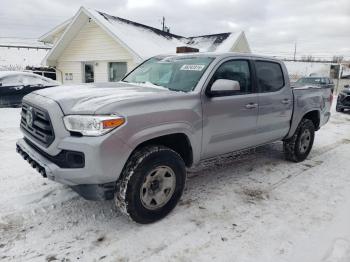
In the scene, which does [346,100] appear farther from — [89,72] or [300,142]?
[89,72]

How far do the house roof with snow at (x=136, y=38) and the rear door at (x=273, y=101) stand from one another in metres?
8.81

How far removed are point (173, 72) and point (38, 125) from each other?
186 cm

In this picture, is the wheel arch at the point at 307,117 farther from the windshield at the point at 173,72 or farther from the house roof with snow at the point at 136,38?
the house roof with snow at the point at 136,38

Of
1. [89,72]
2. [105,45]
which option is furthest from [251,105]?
[89,72]

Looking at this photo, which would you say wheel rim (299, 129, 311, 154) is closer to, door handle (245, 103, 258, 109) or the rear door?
the rear door

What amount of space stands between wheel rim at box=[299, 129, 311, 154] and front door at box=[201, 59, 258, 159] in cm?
165

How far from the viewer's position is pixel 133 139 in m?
2.85

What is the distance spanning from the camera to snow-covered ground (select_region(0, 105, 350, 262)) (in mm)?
2744

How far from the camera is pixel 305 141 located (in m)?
5.68

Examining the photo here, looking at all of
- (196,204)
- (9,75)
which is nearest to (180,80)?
(196,204)

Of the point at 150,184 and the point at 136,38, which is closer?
the point at 150,184

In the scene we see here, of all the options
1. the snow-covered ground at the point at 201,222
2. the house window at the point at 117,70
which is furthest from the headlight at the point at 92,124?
the house window at the point at 117,70

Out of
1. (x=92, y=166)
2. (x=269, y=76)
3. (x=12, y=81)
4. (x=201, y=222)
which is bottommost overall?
(x=201, y=222)

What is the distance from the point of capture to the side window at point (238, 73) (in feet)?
12.7
